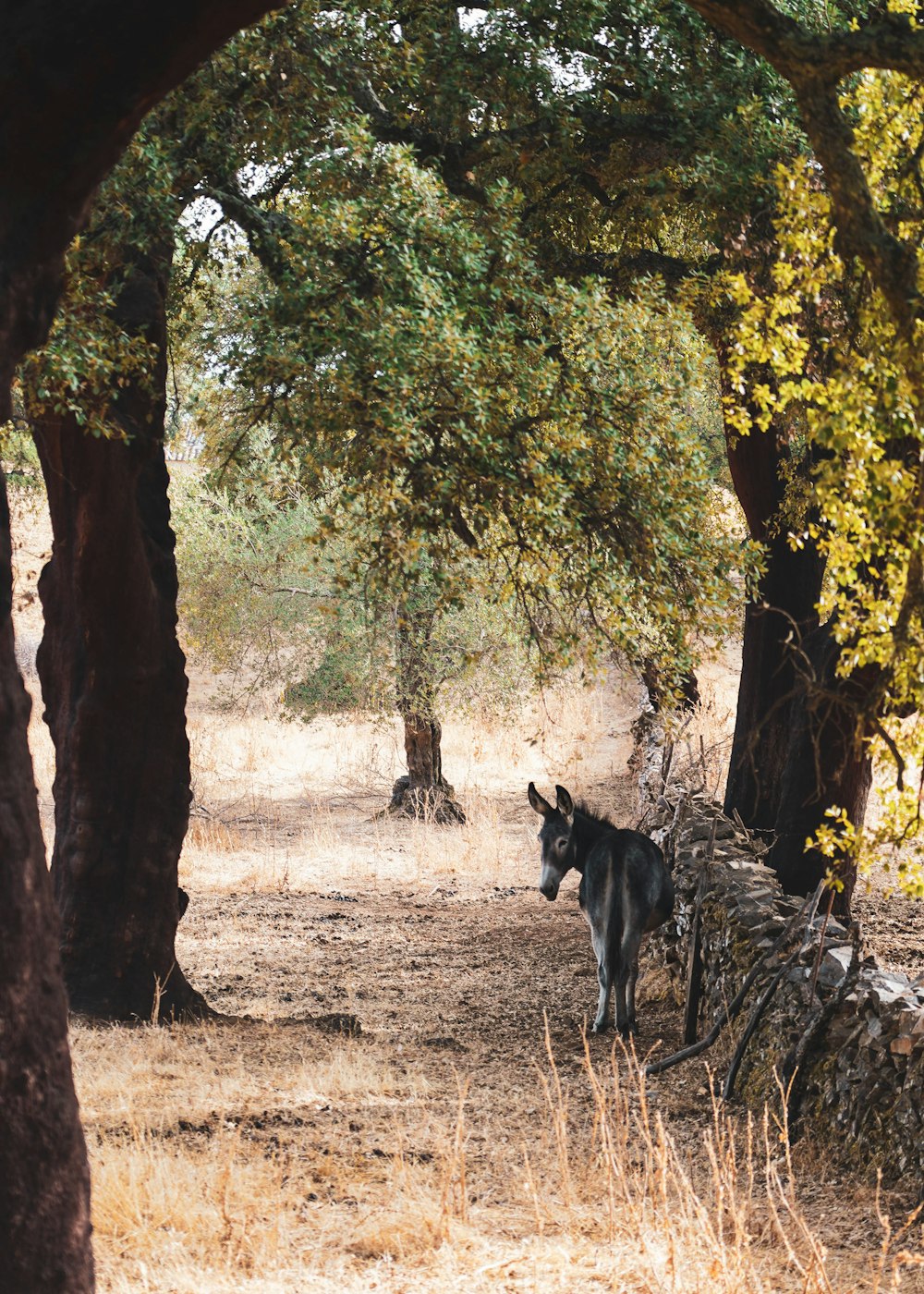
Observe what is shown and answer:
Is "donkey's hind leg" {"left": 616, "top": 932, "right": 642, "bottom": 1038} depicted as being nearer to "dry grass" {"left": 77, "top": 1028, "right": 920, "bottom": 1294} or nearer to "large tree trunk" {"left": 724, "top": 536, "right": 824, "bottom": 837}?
"dry grass" {"left": 77, "top": 1028, "right": 920, "bottom": 1294}

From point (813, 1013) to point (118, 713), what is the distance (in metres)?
5.63

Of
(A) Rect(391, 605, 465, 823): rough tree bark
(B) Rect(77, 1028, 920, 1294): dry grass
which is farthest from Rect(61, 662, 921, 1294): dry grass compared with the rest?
(A) Rect(391, 605, 465, 823): rough tree bark

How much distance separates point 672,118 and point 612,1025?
7.15m

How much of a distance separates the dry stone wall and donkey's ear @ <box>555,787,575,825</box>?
123 centimetres

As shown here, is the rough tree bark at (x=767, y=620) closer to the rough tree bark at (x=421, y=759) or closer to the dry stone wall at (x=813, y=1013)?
the dry stone wall at (x=813, y=1013)

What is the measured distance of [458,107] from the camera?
9.52 metres

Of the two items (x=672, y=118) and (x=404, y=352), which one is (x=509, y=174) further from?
(x=404, y=352)

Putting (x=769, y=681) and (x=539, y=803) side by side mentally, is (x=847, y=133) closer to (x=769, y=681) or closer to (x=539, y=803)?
(x=539, y=803)

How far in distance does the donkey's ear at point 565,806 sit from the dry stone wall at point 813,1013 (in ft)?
4.02

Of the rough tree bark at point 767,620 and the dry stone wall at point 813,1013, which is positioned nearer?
the dry stone wall at point 813,1013

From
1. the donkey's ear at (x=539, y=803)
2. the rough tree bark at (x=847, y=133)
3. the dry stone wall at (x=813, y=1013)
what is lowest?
the dry stone wall at (x=813, y=1013)

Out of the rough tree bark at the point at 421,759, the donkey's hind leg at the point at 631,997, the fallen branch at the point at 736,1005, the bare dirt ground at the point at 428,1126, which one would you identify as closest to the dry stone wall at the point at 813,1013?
the fallen branch at the point at 736,1005

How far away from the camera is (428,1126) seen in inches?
281

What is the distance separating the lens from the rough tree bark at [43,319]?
11.0 feet
